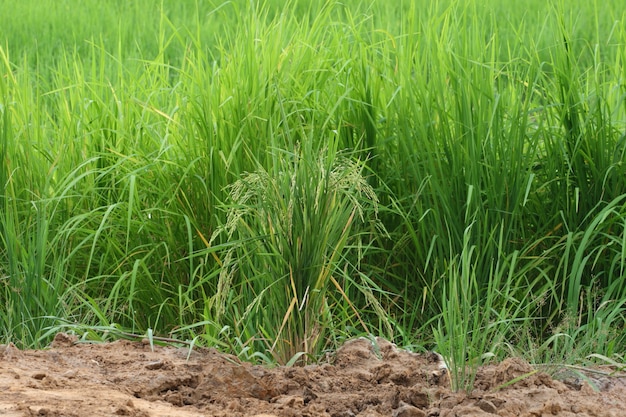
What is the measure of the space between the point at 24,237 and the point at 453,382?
5.77ft

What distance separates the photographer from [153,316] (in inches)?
122

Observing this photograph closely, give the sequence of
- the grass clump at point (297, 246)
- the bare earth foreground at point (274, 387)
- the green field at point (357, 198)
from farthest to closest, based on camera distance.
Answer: the green field at point (357, 198) → the grass clump at point (297, 246) → the bare earth foreground at point (274, 387)

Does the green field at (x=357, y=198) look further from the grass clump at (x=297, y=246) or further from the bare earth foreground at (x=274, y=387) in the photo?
the bare earth foreground at (x=274, y=387)

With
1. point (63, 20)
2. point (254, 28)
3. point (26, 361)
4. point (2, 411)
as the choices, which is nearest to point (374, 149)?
point (254, 28)

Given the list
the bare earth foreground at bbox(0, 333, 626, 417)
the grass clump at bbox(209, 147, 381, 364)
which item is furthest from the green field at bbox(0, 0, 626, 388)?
the bare earth foreground at bbox(0, 333, 626, 417)

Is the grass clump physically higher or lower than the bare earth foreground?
higher

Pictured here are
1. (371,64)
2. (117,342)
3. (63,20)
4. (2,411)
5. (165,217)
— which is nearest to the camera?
(2,411)

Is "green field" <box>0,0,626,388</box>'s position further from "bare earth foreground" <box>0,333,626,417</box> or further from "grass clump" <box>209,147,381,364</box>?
"bare earth foreground" <box>0,333,626,417</box>

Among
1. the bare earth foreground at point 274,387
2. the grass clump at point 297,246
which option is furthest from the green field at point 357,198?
the bare earth foreground at point 274,387

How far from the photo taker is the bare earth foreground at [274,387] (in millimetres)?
1896

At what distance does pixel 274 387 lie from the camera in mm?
2070

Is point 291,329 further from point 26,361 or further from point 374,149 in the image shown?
point 374,149

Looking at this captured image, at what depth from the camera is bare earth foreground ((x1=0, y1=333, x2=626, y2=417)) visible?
6.22 ft

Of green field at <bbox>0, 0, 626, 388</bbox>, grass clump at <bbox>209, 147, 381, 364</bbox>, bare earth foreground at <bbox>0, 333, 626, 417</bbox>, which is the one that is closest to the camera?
bare earth foreground at <bbox>0, 333, 626, 417</bbox>
